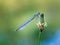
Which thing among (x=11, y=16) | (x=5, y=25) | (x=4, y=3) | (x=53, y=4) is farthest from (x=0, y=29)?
(x=53, y=4)

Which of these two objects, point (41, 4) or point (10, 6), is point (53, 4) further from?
point (10, 6)

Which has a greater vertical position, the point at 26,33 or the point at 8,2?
the point at 8,2

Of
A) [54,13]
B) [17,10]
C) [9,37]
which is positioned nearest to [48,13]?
[54,13]

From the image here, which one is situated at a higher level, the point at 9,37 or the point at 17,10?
the point at 17,10

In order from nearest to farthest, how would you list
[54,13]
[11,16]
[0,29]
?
1. [0,29]
2. [11,16]
3. [54,13]

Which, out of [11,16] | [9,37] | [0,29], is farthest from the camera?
[11,16]

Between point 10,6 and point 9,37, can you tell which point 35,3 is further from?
point 9,37

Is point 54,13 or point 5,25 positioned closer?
point 5,25
